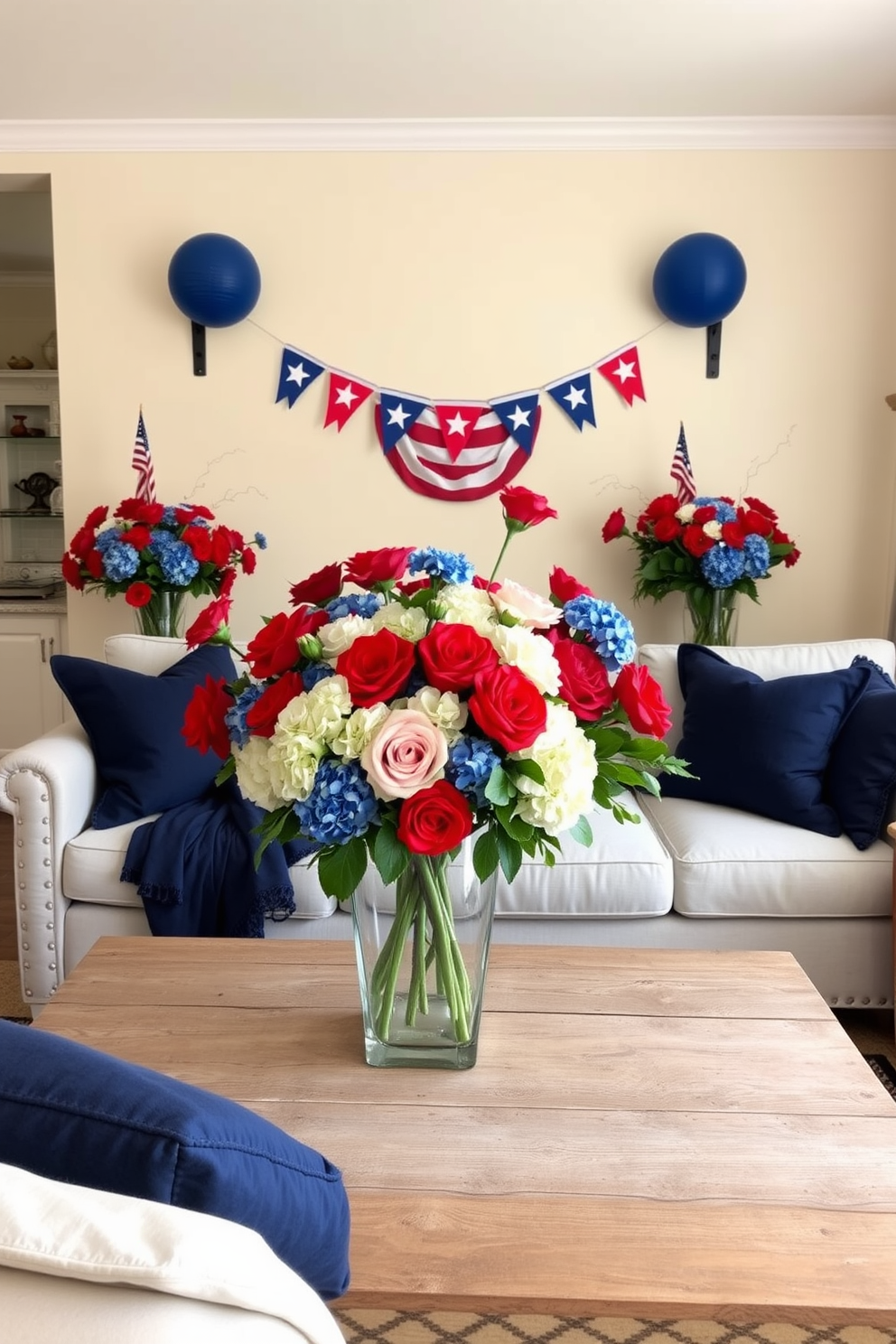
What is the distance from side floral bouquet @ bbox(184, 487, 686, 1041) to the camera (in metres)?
1.24

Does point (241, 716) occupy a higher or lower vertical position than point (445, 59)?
lower

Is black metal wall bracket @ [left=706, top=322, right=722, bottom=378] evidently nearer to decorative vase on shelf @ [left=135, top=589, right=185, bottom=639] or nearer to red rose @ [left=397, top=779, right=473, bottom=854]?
decorative vase on shelf @ [left=135, top=589, right=185, bottom=639]

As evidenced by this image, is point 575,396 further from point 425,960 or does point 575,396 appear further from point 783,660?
point 425,960

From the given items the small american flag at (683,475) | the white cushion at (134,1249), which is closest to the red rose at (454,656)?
the white cushion at (134,1249)

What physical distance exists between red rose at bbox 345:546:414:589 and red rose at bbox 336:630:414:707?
0.15 m

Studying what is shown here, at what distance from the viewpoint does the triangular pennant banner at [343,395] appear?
397 centimetres

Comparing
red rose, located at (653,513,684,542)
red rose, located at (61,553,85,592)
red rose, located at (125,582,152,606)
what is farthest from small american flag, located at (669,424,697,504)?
red rose, located at (61,553,85,592)

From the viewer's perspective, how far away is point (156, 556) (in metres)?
3.68

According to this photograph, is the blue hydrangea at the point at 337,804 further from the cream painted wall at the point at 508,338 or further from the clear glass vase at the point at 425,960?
the cream painted wall at the point at 508,338

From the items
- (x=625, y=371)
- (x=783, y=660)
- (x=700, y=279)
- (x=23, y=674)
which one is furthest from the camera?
(x=23, y=674)

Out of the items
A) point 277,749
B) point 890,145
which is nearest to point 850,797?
point 277,749

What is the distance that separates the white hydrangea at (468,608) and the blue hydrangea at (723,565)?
2.37 meters

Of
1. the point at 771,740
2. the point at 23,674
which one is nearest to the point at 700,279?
the point at 771,740

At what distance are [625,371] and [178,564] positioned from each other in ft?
5.59
